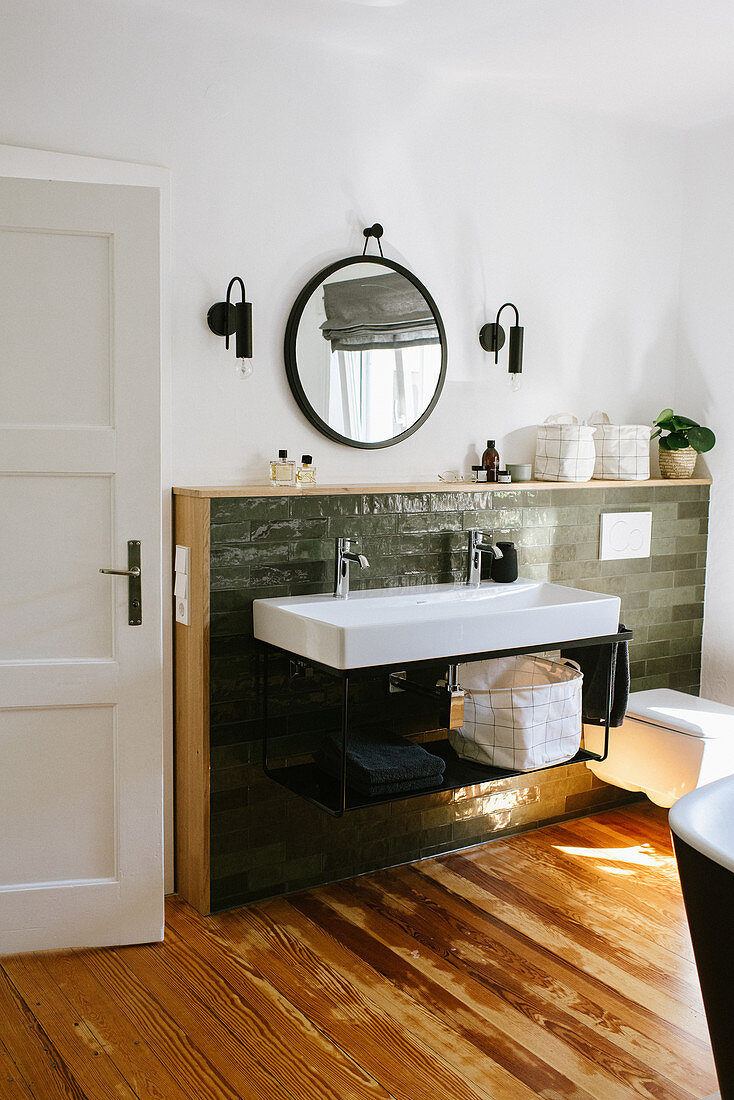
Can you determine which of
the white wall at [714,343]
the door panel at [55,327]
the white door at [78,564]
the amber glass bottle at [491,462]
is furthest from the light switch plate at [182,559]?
the white wall at [714,343]

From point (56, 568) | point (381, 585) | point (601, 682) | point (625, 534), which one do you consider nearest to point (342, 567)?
point (381, 585)

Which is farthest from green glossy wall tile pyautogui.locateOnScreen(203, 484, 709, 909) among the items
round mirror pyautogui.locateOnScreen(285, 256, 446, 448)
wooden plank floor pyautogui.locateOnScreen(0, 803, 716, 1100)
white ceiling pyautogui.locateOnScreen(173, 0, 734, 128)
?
white ceiling pyautogui.locateOnScreen(173, 0, 734, 128)

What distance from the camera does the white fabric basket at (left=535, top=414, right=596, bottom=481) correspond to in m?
3.53

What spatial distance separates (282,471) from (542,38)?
61.8 inches

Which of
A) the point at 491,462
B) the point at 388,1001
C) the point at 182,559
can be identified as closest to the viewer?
the point at 388,1001

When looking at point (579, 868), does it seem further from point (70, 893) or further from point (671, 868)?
point (70, 893)

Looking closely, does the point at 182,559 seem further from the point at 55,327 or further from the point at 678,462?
the point at 678,462

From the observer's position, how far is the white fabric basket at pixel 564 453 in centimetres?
353

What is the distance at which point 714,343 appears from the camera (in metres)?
3.94

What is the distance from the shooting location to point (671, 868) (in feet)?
11.0

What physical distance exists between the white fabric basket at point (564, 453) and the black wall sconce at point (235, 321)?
3.98 ft

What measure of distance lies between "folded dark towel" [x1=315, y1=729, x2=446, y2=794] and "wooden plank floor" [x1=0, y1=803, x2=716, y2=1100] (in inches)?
17.8

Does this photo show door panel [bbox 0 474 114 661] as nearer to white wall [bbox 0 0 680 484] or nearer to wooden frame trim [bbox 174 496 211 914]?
wooden frame trim [bbox 174 496 211 914]

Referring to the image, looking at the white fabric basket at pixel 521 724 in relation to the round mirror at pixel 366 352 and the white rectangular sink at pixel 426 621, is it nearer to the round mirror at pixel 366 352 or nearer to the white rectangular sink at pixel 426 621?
the white rectangular sink at pixel 426 621
